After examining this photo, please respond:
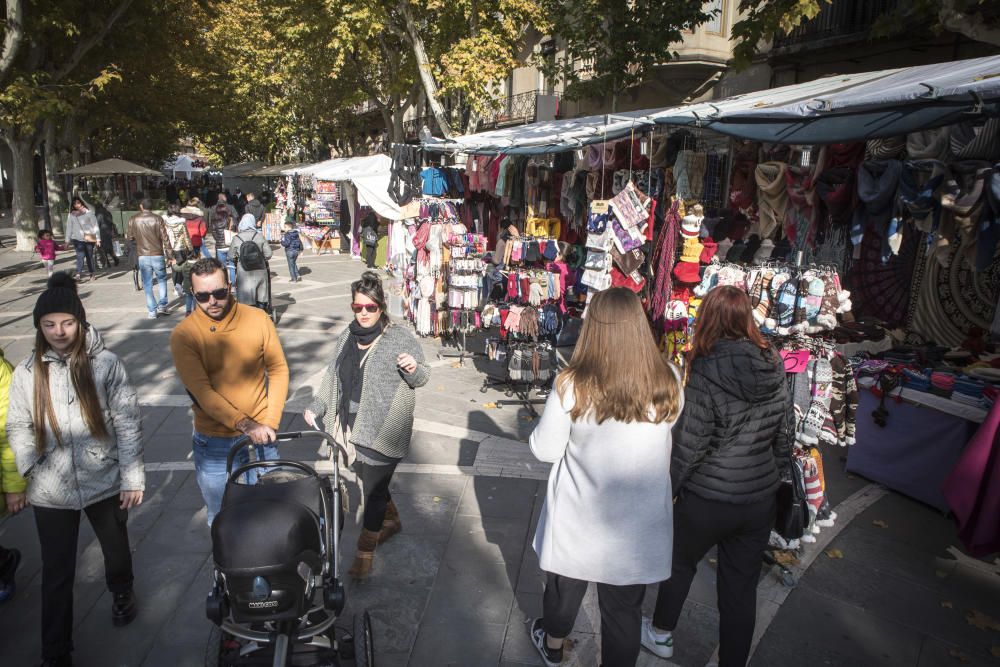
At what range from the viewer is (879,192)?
459cm

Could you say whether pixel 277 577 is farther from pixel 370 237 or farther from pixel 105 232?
pixel 105 232

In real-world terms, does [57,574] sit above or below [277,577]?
below

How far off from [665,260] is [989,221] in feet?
7.75

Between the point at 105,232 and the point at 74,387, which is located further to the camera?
the point at 105,232

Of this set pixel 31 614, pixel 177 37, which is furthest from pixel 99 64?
pixel 31 614

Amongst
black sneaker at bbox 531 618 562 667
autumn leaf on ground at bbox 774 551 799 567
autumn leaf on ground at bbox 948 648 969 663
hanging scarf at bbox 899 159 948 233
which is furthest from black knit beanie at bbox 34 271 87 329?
hanging scarf at bbox 899 159 948 233

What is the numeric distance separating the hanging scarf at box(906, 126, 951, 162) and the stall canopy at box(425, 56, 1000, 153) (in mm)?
345

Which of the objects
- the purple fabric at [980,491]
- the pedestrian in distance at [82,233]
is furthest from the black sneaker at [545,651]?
the pedestrian in distance at [82,233]

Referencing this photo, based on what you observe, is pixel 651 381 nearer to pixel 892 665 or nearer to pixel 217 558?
pixel 217 558

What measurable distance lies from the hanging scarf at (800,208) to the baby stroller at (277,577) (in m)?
4.35

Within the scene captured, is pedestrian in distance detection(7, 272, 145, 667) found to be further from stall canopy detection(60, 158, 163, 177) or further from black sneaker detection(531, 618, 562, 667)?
stall canopy detection(60, 158, 163, 177)

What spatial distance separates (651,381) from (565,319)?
4864 millimetres

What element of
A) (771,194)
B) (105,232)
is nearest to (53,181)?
(105,232)

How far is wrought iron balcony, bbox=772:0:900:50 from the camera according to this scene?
10.7 meters
